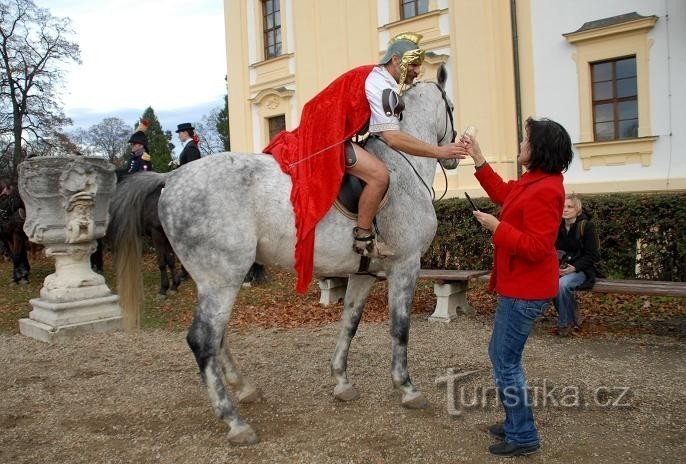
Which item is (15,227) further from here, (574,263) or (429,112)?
(574,263)

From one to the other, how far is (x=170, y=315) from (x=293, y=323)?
1794 mm

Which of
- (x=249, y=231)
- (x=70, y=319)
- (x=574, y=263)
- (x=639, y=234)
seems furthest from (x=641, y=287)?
(x=70, y=319)

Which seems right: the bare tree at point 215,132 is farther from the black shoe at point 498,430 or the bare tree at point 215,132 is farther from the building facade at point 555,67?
the black shoe at point 498,430

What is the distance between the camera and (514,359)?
122 inches

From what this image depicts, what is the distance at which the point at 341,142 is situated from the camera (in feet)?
11.8

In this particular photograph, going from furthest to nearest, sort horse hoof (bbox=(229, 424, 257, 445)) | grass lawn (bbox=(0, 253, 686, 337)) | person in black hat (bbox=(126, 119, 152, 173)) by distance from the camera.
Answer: person in black hat (bbox=(126, 119, 152, 173)), grass lawn (bbox=(0, 253, 686, 337)), horse hoof (bbox=(229, 424, 257, 445))

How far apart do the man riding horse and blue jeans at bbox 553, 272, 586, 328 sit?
9.26ft

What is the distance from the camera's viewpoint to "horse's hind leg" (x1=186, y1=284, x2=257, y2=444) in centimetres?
347

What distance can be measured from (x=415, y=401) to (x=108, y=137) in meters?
48.2

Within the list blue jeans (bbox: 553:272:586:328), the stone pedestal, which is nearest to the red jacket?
blue jeans (bbox: 553:272:586:328)

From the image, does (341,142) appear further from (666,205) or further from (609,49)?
Result: (609,49)

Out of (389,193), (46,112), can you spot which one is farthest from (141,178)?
(46,112)

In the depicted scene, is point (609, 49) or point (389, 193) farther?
point (609, 49)

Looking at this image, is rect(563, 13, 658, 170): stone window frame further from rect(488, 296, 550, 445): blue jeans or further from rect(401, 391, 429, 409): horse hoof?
rect(488, 296, 550, 445): blue jeans
